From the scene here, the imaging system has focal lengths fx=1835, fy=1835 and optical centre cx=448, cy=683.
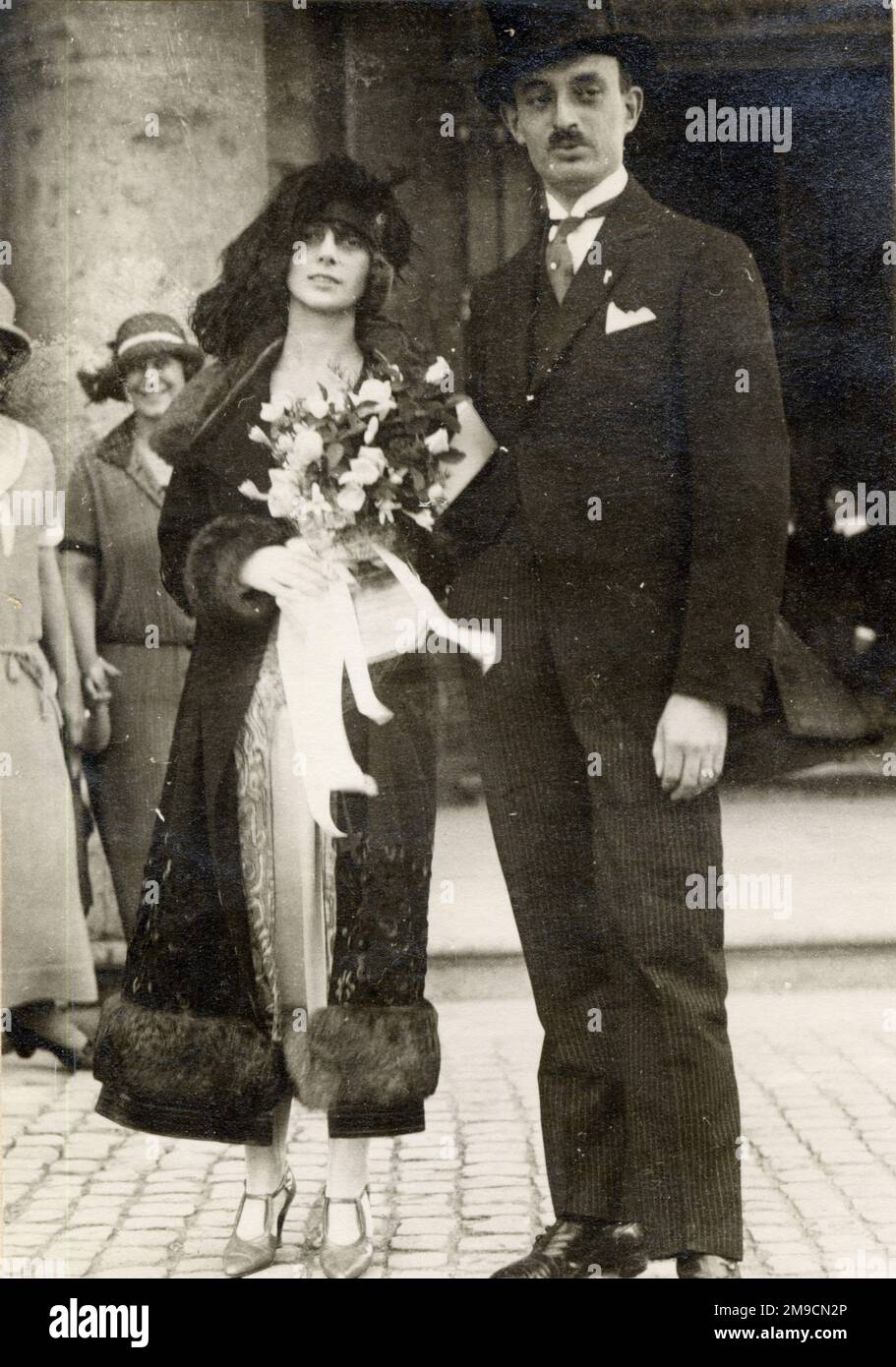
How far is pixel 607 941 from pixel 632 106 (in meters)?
2.57

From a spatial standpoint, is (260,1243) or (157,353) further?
(157,353)

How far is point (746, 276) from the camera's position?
18.5 feet

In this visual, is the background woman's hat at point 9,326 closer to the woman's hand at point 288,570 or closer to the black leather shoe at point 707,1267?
the woman's hand at point 288,570

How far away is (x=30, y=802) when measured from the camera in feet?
19.4

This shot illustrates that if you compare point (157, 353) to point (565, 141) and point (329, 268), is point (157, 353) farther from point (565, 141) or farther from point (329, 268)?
point (565, 141)

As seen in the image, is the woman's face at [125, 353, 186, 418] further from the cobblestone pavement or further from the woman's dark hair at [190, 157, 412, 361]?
the cobblestone pavement


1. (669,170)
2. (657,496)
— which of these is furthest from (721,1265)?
(669,170)

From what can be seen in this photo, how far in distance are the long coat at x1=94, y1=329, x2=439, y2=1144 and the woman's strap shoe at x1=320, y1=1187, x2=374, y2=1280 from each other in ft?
0.76

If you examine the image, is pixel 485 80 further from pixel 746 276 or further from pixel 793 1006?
pixel 793 1006

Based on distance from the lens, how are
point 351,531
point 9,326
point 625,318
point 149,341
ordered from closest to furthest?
point 625,318 < point 351,531 < point 149,341 < point 9,326

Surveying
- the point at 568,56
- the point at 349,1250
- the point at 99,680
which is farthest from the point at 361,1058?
the point at 568,56

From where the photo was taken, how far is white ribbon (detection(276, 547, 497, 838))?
568cm

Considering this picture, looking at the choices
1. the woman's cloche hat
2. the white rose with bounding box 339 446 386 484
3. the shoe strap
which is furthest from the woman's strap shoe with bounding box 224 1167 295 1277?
the woman's cloche hat

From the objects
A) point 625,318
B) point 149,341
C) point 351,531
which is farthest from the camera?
point 149,341
